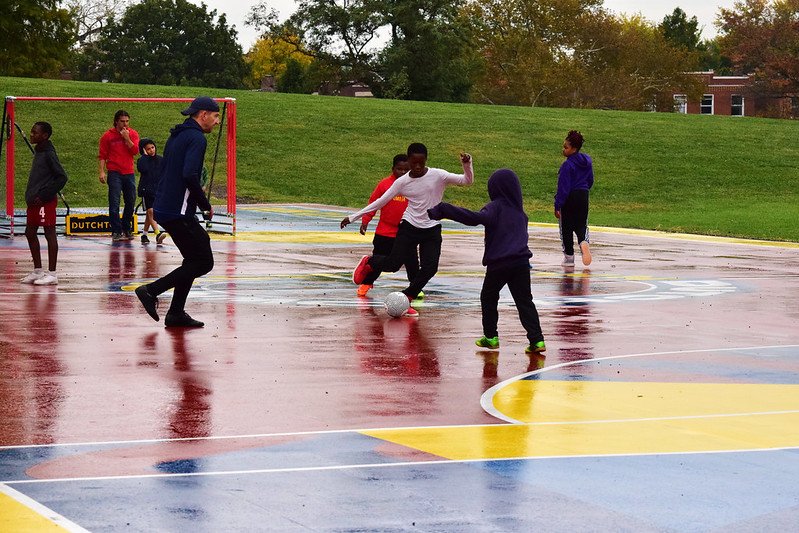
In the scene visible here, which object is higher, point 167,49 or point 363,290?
point 167,49

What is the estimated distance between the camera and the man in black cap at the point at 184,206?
41.2ft

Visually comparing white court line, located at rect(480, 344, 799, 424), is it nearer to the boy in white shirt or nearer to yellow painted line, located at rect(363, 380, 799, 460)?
yellow painted line, located at rect(363, 380, 799, 460)

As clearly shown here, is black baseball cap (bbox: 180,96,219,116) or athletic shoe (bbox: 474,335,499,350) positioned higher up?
black baseball cap (bbox: 180,96,219,116)

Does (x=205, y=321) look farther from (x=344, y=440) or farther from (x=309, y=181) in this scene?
(x=309, y=181)

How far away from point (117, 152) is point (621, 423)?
49.7 feet

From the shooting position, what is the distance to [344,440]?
7.91 metres

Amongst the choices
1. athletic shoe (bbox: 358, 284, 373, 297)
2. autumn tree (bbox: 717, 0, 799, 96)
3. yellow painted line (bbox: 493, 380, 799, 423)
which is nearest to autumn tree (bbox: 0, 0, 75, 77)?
autumn tree (bbox: 717, 0, 799, 96)

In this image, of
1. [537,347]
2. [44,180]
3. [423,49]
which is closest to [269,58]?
[423,49]

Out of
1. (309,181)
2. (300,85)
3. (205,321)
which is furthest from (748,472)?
(300,85)

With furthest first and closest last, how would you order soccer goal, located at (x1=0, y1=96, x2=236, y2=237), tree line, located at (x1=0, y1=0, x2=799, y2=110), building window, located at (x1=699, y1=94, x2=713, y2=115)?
building window, located at (x1=699, y1=94, x2=713, y2=115), tree line, located at (x1=0, y1=0, x2=799, y2=110), soccer goal, located at (x1=0, y1=96, x2=236, y2=237)

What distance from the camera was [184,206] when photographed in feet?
41.2

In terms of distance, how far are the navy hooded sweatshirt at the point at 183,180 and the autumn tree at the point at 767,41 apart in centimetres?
7248

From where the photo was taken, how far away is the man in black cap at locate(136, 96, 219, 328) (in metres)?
12.6

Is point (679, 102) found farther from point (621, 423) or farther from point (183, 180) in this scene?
point (621, 423)
